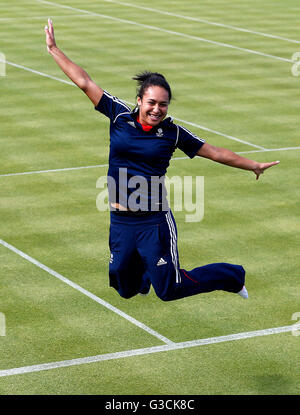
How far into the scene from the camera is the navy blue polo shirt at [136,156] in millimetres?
9383

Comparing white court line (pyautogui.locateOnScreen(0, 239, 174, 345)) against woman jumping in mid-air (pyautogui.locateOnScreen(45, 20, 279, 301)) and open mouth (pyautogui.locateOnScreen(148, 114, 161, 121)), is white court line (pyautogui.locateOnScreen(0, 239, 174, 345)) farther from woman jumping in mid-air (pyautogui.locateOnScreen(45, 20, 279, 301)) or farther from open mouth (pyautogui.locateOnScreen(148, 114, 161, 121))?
open mouth (pyautogui.locateOnScreen(148, 114, 161, 121))

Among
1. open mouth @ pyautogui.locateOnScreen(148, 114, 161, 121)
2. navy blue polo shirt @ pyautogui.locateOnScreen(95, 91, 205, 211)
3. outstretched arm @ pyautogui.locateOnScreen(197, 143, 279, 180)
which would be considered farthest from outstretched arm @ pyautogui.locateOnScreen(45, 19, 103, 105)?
outstretched arm @ pyautogui.locateOnScreen(197, 143, 279, 180)

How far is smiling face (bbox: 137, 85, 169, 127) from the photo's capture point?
362 inches

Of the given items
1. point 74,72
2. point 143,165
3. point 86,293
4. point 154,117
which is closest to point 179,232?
point 86,293

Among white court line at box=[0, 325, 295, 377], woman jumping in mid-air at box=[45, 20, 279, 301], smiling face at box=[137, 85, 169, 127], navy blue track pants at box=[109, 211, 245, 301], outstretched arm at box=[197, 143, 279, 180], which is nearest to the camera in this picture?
smiling face at box=[137, 85, 169, 127]

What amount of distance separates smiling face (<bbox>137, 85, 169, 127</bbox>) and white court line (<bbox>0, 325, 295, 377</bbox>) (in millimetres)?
2761

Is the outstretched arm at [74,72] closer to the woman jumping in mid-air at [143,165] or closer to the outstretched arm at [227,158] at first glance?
the woman jumping in mid-air at [143,165]

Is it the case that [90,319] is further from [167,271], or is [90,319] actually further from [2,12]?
[2,12]

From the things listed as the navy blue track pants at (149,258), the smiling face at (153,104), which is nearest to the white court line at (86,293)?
the navy blue track pants at (149,258)

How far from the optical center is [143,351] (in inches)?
415

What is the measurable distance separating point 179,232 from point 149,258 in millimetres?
5344

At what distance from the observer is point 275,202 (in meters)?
16.2

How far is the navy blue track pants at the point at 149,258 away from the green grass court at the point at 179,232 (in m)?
0.96

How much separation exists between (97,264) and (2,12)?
1165 inches
